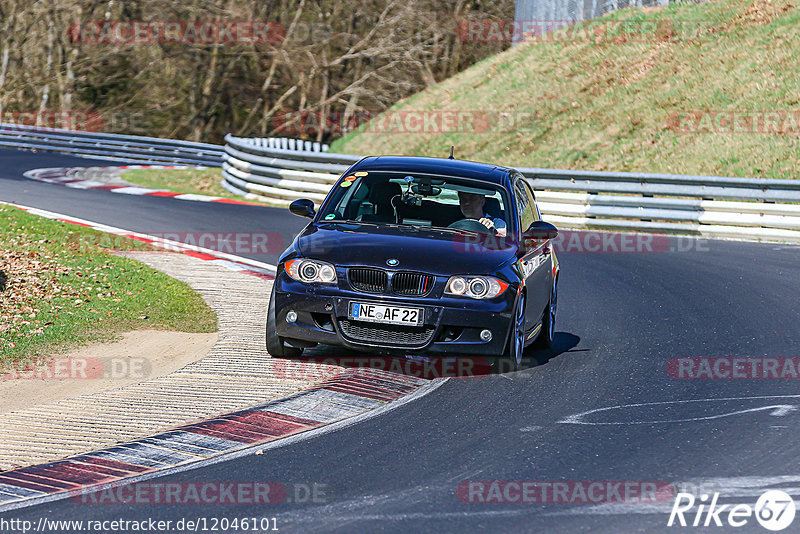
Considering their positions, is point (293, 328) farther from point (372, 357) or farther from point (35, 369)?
point (35, 369)

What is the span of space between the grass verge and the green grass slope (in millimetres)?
15577

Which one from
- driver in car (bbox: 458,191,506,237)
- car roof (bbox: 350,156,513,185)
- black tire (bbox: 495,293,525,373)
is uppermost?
car roof (bbox: 350,156,513,185)

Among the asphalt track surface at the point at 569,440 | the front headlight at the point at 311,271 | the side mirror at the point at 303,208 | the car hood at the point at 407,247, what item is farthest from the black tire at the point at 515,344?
the side mirror at the point at 303,208

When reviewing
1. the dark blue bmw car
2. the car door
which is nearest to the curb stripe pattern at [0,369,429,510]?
the dark blue bmw car

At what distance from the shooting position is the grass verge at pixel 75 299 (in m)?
9.25

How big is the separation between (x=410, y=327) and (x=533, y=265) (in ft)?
5.18

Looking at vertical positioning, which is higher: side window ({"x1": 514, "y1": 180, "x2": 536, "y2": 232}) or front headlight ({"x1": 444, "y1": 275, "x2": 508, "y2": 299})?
side window ({"x1": 514, "y1": 180, "x2": 536, "y2": 232})

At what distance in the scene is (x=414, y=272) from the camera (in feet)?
26.6

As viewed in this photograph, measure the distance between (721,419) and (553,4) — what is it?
3060 centimetres

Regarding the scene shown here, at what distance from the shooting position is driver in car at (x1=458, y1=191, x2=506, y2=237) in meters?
9.18

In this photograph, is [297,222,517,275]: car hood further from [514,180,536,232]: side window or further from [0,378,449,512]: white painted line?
[0,378,449,512]: white painted line

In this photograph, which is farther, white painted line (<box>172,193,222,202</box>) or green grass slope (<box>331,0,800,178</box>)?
green grass slope (<box>331,0,800,178</box>)

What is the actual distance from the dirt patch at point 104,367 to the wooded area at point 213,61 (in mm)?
35857

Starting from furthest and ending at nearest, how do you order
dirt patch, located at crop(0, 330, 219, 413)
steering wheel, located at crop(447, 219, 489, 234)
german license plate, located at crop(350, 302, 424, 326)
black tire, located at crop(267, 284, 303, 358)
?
steering wheel, located at crop(447, 219, 489, 234) → black tire, located at crop(267, 284, 303, 358) → german license plate, located at crop(350, 302, 424, 326) → dirt patch, located at crop(0, 330, 219, 413)
